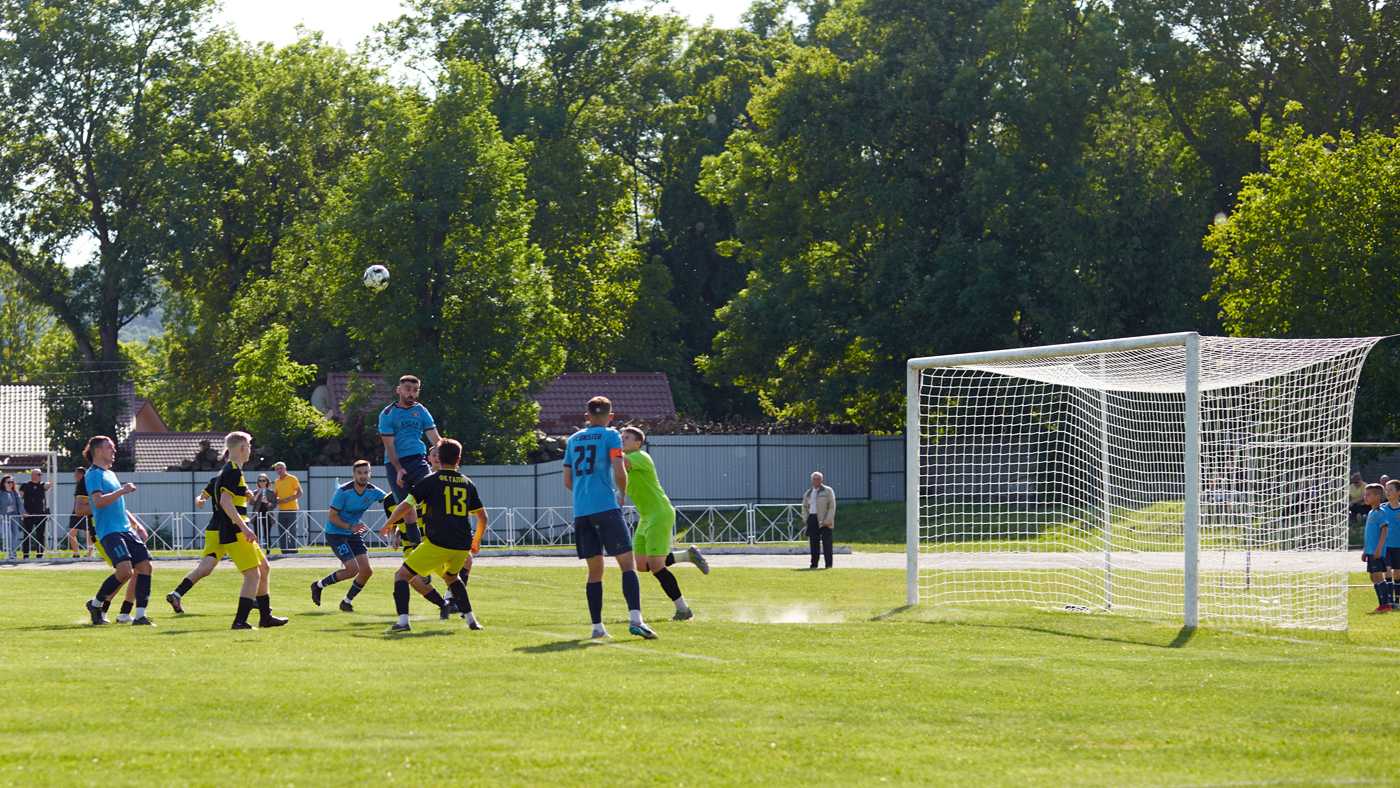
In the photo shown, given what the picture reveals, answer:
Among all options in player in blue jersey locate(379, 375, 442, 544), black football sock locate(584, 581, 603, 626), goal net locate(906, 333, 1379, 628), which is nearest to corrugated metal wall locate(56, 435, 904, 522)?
goal net locate(906, 333, 1379, 628)

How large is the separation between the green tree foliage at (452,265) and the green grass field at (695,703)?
103 ft

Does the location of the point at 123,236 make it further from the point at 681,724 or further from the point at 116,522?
the point at 681,724

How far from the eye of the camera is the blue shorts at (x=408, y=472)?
17.3 meters

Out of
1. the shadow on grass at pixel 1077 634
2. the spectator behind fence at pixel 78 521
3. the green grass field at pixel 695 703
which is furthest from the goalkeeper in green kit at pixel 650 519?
the spectator behind fence at pixel 78 521

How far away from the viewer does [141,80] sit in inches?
2398

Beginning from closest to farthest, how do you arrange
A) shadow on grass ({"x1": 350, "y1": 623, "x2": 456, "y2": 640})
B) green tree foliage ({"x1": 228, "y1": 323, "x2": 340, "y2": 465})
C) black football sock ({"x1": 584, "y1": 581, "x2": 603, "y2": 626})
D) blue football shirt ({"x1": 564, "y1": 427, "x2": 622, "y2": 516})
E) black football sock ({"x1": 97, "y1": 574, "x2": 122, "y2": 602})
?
black football sock ({"x1": 584, "y1": 581, "x2": 603, "y2": 626}) < blue football shirt ({"x1": 564, "y1": 427, "x2": 622, "y2": 516}) < shadow on grass ({"x1": 350, "y1": 623, "x2": 456, "y2": 640}) < black football sock ({"x1": 97, "y1": 574, "x2": 122, "y2": 602}) < green tree foliage ({"x1": 228, "y1": 323, "x2": 340, "y2": 465})

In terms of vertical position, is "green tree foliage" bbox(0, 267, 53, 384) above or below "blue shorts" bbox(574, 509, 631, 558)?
above

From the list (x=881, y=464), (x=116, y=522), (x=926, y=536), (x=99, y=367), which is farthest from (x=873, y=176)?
(x=116, y=522)

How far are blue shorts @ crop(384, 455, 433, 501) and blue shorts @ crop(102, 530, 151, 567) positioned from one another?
2.61m

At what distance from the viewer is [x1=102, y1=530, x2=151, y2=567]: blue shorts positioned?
15.7 metres

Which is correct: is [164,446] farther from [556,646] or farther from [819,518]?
[556,646]

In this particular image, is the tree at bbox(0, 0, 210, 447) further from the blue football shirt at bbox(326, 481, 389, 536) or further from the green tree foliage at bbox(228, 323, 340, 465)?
A: the blue football shirt at bbox(326, 481, 389, 536)

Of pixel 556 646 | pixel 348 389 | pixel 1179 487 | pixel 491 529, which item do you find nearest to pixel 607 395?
pixel 348 389

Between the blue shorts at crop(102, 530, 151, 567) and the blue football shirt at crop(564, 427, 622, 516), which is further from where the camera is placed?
the blue shorts at crop(102, 530, 151, 567)
